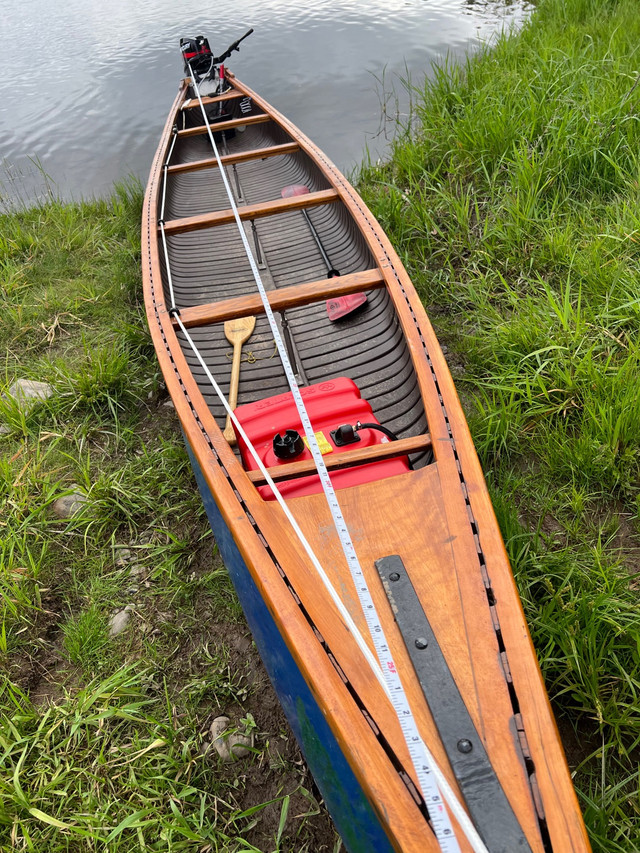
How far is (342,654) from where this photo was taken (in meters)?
1.48

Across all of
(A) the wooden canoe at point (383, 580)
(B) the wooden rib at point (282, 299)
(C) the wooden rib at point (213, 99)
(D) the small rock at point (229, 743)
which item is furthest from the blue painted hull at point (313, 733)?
(C) the wooden rib at point (213, 99)

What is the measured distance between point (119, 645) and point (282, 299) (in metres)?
1.72

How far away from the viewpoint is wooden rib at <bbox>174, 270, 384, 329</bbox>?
2898mm

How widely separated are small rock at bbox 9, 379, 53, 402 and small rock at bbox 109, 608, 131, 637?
4.94 feet

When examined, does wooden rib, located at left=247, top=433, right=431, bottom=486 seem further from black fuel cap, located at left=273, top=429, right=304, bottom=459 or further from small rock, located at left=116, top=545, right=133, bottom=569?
small rock, located at left=116, top=545, right=133, bottom=569

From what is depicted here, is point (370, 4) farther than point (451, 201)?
Yes

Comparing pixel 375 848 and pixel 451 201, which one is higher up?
pixel 451 201

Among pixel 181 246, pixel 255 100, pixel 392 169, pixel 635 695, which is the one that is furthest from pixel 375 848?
pixel 255 100

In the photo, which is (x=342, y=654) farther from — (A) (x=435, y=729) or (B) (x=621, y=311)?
(B) (x=621, y=311)

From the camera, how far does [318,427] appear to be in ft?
7.49

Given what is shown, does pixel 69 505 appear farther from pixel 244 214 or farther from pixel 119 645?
pixel 244 214

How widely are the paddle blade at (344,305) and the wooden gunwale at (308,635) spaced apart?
1063mm

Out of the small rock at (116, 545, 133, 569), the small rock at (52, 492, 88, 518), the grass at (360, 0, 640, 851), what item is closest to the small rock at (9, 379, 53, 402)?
the small rock at (52, 492, 88, 518)

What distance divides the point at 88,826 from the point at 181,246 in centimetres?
379
